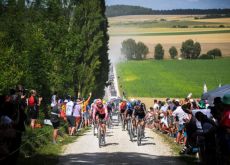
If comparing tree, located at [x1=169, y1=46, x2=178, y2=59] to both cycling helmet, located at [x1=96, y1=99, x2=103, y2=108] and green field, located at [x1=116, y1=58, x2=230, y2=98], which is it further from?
cycling helmet, located at [x1=96, y1=99, x2=103, y2=108]

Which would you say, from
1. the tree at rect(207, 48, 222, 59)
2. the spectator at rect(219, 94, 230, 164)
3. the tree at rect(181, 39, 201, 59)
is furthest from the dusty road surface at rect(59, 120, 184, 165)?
the tree at rect(181, 39, 201, 59)

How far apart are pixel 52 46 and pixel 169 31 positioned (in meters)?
125

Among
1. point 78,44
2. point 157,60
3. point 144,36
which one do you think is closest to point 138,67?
point 157,60

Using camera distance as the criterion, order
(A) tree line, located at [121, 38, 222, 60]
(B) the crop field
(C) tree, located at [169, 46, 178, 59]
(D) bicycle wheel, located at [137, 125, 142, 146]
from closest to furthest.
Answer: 1. (D) bicycle wheel, located at [137, 125, 142, 146]
2. (A) tree line, located at [121, 38, 222, 60]
3. (B) the crop field
4. (C) tree, located at [169, 46, 178, 59]

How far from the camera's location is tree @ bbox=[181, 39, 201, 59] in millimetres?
134125

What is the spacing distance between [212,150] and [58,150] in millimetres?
7420

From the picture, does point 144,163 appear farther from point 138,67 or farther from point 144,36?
point 144,36

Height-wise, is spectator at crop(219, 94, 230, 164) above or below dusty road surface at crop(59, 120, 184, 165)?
above

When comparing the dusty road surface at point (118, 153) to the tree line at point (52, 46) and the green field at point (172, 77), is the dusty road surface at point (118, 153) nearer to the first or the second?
the tree line at point (52, 46)

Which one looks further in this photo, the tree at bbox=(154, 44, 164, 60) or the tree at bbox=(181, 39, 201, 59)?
the tree at bbox=(154, 44, 164, 60)

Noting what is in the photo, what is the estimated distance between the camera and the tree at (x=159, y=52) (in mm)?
148275

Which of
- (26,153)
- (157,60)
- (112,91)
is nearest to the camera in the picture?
(26,153)

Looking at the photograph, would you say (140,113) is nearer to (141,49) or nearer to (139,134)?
(139,134)

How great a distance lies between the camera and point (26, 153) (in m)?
16.4
